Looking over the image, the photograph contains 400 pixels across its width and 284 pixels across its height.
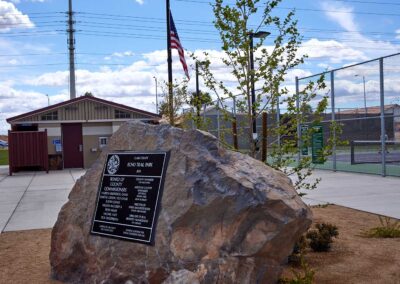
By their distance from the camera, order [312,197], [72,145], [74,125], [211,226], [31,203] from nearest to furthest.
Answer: [211,226] → [312,197] → [31,203] → [74,125] → [72,145]

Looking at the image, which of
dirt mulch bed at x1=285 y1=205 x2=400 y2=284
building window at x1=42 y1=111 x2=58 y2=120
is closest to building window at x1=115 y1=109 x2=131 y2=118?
building window at x1=42 y1=111 x2=58 y2=120

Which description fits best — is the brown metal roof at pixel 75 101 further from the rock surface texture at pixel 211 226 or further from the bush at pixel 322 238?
the rock surface texture at pixel 211 226

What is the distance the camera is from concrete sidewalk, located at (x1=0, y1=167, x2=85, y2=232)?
10117mm

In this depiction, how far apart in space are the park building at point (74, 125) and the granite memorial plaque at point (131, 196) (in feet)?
66.8

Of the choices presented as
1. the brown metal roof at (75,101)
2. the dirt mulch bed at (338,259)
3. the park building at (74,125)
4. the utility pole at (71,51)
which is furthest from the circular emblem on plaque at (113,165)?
the utility pole at (71,51)

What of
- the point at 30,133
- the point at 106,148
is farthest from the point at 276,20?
the point at 30,133

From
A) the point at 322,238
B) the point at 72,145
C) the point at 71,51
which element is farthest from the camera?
the point at 71,51

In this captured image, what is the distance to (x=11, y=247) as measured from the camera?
789 cm

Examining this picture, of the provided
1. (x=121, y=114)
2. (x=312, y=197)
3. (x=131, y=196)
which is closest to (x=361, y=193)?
(x=312, y=197)

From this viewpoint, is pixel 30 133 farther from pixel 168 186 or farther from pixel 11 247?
pixel 168 186

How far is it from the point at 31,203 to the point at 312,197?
269 inches

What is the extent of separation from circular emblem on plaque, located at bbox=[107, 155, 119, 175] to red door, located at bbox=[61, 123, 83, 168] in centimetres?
2126

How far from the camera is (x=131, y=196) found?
5.47 m

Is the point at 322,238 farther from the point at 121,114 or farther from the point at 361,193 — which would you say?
the point at 121,114
